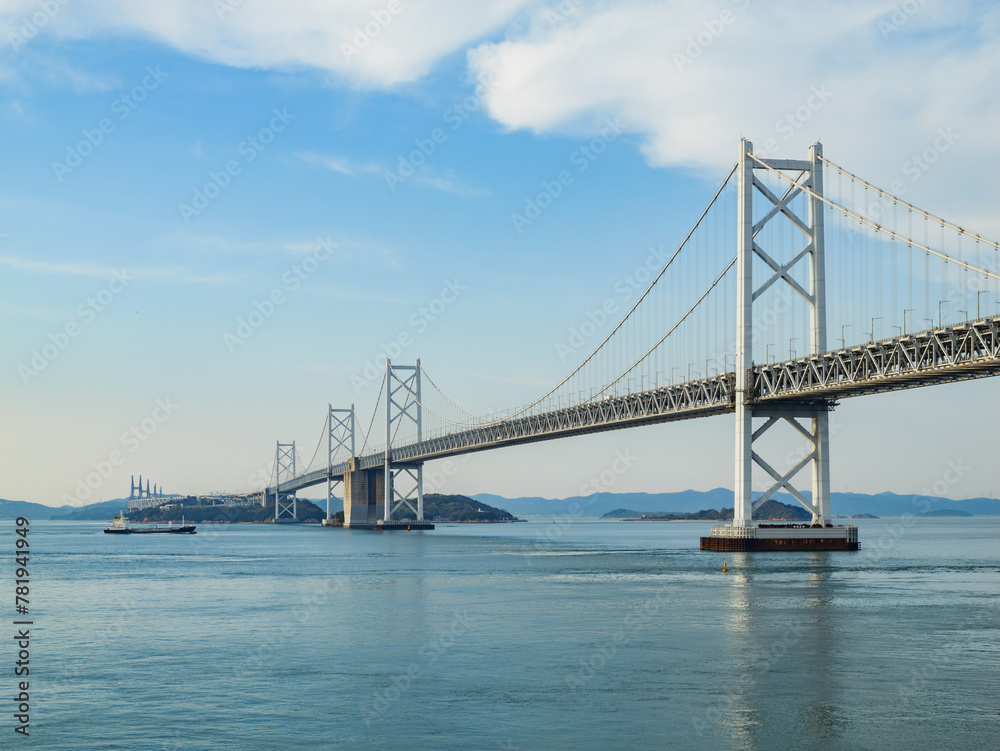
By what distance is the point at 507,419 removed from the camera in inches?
3524

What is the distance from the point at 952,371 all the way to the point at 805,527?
1703 cm

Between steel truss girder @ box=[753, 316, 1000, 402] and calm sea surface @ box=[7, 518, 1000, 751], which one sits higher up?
steel truss girder @ box=[753, 316, 1000, 402]

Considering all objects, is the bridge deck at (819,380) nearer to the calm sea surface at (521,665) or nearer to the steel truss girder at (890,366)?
the steel truss girder at (890,366)

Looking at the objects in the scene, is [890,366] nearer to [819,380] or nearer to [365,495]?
[819,380]

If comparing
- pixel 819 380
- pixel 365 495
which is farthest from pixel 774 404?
pixel 365 495

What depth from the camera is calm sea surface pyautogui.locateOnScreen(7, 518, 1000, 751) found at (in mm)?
16484

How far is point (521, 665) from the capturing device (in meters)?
22.0

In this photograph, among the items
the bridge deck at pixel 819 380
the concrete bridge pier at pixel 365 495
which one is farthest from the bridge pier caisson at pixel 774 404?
the concrete bridge pier at pixel 365 495

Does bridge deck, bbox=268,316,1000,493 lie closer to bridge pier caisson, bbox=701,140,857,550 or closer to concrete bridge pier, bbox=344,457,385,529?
bridge pier caisson, bbox=701,140,857,550

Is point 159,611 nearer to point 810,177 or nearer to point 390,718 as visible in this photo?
point 390,718

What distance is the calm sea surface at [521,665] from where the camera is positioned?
54.1ft

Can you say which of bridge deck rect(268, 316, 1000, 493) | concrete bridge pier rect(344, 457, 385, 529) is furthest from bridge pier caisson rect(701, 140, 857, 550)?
concrete bridge pier rect(344, 457, 385, 529)

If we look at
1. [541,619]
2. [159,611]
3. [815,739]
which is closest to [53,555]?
[159,611]

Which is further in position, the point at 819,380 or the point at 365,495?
the point at 365,495
